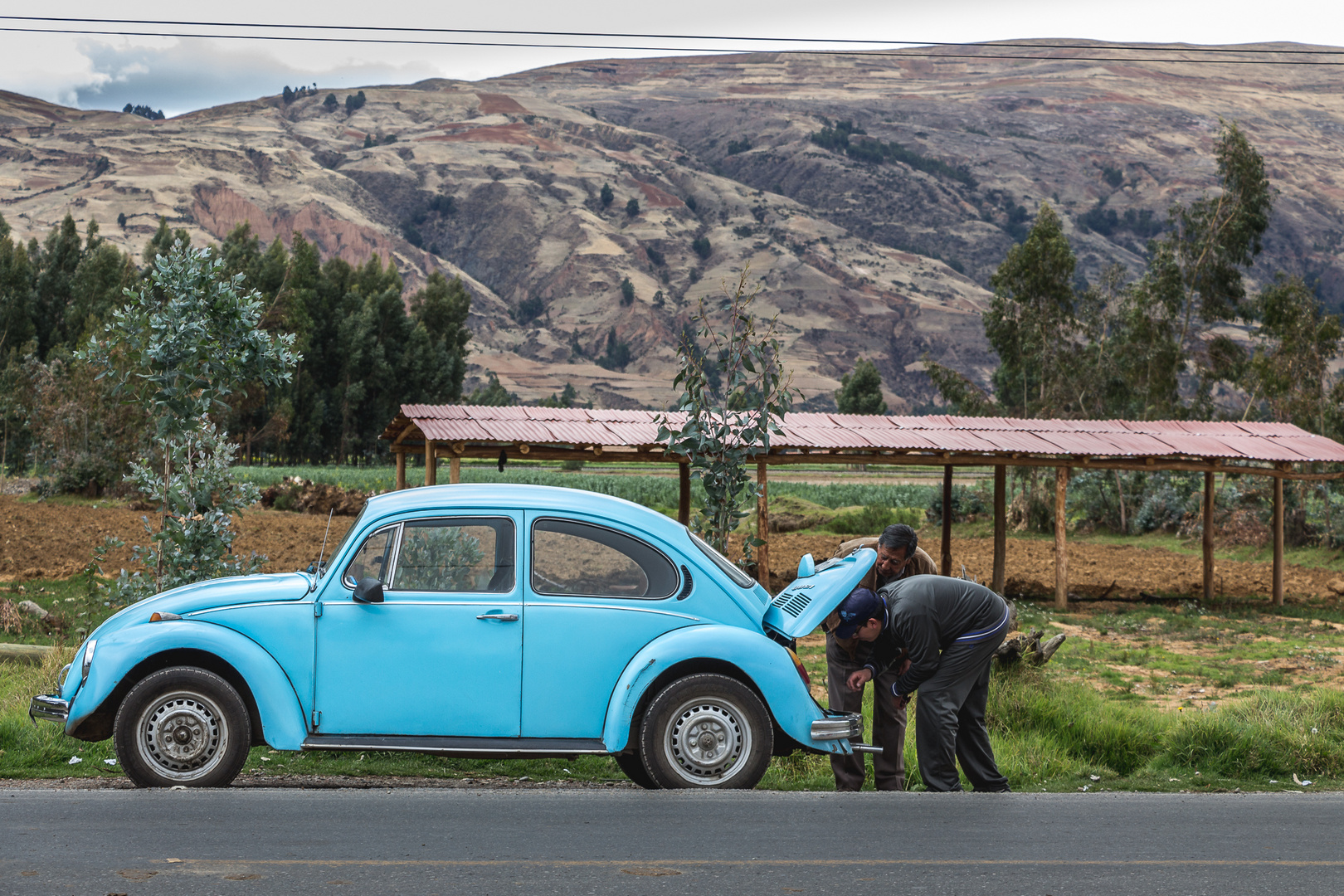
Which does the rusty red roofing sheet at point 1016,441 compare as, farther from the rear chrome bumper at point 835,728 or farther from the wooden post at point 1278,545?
the rear chrome bumper at point 835,728

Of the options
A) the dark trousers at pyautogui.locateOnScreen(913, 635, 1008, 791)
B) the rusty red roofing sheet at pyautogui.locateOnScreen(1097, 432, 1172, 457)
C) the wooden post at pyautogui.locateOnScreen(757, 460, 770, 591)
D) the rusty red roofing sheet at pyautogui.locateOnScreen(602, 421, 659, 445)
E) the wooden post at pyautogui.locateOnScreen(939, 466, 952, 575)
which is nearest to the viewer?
the dark trousers at pyautogui.locateOnScreen(913, 635, 1008, 791)

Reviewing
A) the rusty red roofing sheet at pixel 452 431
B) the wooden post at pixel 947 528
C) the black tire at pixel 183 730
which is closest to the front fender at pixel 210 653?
the black tire at pixel 183 730

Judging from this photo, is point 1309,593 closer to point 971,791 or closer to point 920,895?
point 971,791

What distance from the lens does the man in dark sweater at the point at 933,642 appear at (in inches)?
287

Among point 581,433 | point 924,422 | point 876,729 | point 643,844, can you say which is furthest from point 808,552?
point 643,844

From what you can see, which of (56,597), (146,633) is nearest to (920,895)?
(146,633)

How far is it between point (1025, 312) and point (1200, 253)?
690 cm

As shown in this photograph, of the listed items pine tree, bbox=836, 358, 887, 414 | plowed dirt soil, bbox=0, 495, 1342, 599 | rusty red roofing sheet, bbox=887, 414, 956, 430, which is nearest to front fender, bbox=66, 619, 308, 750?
plowed dirt soil, bbox=0, 495, 1342, 599

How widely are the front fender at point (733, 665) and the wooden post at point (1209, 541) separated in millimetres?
17005

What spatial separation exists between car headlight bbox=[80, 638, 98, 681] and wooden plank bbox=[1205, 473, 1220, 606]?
19.5 m

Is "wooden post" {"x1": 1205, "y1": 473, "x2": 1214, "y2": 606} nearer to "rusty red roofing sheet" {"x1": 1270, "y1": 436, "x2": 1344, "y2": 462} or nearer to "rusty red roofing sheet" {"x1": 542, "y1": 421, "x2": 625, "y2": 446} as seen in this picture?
"rusty red roofing sheet" {"x1": 1270, "y1": 436, "x2": 1344, "y2": 462}

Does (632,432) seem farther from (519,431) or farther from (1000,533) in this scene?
(1000,533)

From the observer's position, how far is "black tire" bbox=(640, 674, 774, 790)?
6.86 meters

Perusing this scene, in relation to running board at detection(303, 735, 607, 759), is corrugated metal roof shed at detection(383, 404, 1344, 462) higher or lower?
higher
